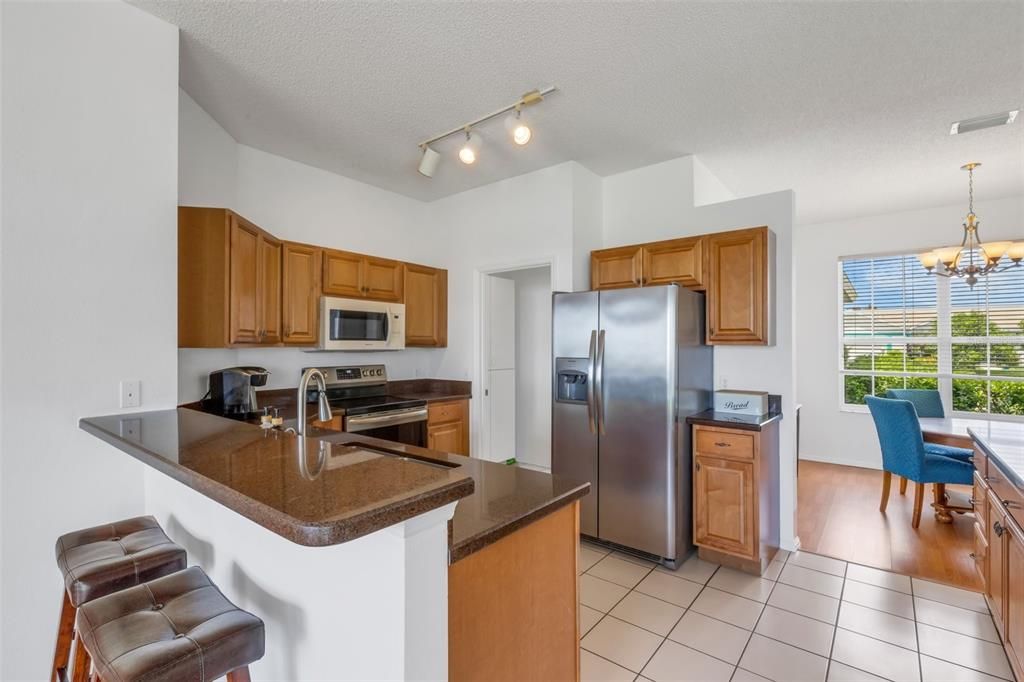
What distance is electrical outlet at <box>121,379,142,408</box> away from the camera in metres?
1.89

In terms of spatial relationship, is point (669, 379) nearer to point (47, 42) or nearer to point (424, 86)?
point (424, 86)

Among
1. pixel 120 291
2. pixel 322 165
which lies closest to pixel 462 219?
pixel 322 165

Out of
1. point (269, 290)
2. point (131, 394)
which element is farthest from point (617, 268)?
point (131, 394)

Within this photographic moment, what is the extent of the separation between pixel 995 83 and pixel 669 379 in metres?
2.26

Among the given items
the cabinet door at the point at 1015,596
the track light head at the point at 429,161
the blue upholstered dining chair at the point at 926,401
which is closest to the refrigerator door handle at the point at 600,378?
the track light head at the point at 429,161

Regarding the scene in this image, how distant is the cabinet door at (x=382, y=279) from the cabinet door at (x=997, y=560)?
12.4 feet

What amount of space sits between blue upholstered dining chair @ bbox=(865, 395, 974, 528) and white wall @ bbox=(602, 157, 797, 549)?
75 centimetres

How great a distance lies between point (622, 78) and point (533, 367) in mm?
3044

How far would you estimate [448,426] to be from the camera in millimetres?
4031

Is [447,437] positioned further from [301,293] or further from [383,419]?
[301,293]

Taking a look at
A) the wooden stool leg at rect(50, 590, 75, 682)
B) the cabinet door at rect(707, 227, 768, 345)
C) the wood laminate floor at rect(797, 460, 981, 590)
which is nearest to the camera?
the wooden stool leg at rect(50, 590, 75, 682)

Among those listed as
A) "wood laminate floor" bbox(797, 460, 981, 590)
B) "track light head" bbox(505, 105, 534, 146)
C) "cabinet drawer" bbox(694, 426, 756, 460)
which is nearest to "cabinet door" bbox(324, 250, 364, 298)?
"track light head" bbox(505, 105, 534, 146)

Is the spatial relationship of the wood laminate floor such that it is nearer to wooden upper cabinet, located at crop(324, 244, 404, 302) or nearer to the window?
the window

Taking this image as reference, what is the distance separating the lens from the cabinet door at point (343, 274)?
3568mm
